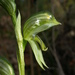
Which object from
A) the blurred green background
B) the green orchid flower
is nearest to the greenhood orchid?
the green orchid flower

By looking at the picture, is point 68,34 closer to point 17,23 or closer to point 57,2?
point 57,2

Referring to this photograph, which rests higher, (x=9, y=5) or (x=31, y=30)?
(x=9, y=5)

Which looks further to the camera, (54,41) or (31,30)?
(54,41)

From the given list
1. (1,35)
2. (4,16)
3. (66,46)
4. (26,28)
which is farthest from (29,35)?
(4,16)

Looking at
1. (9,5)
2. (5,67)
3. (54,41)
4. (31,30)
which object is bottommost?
(5,67)

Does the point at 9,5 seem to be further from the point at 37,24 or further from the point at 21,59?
the point at 21,59

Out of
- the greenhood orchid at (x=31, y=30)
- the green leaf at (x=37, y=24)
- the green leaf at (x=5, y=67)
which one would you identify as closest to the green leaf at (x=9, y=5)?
the greenhood orchid at (x=31, y=30)

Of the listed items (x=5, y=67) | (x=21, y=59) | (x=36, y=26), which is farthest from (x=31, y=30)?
(x=5, y=67)
